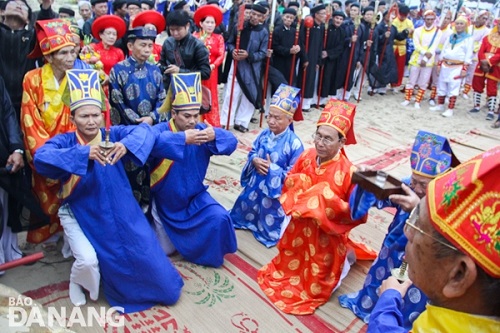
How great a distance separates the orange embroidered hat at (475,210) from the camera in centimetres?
101

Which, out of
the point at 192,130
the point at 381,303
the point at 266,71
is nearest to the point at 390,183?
the point at 381,303

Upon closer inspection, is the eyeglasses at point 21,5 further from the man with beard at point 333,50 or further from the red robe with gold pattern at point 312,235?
the man with beard at point 333,50

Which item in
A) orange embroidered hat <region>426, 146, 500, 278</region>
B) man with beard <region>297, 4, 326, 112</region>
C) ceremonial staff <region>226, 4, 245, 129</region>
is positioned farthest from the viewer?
man with beard <region>297, 4, 326, 112</region>

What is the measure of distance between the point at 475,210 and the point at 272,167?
2863 millimetres

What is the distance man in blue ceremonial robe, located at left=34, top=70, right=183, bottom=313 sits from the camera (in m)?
2.91

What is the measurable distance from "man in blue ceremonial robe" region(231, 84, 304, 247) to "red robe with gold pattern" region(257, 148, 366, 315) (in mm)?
438

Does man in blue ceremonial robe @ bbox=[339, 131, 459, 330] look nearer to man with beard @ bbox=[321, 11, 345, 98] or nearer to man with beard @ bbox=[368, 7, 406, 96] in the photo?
man with beard @ bbox=[321, 11, 345, 98]

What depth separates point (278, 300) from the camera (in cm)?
327

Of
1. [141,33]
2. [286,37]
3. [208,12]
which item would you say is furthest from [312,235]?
[286,37]

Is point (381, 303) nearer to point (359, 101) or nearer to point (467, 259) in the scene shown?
point (467, 259)

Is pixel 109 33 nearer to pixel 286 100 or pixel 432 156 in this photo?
pixel 286 100

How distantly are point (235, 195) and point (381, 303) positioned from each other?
3.53 meters

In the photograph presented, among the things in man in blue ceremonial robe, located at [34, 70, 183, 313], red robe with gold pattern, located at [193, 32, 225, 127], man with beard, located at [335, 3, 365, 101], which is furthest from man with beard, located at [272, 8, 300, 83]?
man in blue ceremonial robe, located at [34, 70, 183, 313]

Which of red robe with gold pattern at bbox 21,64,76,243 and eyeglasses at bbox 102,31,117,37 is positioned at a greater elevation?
eyeglasses at bbox 102,31,117,37
